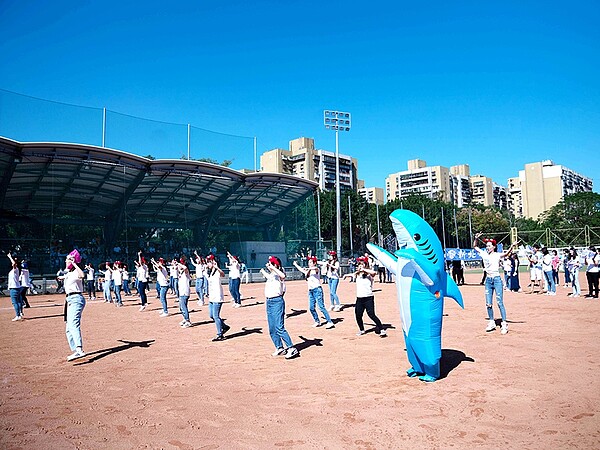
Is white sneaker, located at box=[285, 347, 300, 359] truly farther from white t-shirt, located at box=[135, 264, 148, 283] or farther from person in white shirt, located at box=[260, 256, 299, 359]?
white t-shirt, located at box=[135, 264, 148, 283]

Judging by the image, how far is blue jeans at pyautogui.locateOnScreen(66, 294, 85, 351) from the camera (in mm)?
7930

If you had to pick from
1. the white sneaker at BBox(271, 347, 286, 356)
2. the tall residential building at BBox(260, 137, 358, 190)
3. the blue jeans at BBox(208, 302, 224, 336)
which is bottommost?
the white sneaker at BBox(271, 347, 286, 356)

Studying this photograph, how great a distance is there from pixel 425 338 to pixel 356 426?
1878 millimetres

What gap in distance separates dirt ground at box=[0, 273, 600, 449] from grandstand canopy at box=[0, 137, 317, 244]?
19.0 m

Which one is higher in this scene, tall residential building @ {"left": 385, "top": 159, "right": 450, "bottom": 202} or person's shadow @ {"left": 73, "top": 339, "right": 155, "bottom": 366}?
tall residential building @ {"left": 385, "top": 159, "right": 450, "bottom": 202}

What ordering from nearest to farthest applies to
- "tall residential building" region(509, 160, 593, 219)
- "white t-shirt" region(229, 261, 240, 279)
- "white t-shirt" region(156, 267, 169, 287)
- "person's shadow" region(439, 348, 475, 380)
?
"person's shadow" region(439, 348, 475, 380), "white t-shirt" region(156, 267, 169, 287), "white t-shirt" region(229, 261, 240, 279), "tall residential building" region(509, 160, 593, 219)

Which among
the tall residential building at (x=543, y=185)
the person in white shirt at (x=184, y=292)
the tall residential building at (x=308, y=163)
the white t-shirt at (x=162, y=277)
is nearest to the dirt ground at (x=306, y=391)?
the person in white shirt at (x=184, y=292)

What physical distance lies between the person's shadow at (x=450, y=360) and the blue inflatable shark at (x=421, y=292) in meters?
0.49

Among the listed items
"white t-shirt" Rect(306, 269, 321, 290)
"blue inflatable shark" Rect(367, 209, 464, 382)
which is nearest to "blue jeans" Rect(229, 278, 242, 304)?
"white t-shirt" Rect(306, 269, 321, 290)

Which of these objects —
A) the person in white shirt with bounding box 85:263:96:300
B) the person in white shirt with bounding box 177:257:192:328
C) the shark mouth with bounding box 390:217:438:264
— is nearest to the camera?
the shark mouth with bounding box 390:217:438:264

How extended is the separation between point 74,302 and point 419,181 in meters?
115

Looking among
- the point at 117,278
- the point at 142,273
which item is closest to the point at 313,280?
the point at 142,273

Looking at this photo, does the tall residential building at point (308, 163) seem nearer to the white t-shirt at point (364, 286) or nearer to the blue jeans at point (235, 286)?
the blue jeans at point (235, 286)

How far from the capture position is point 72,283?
7980 mm
